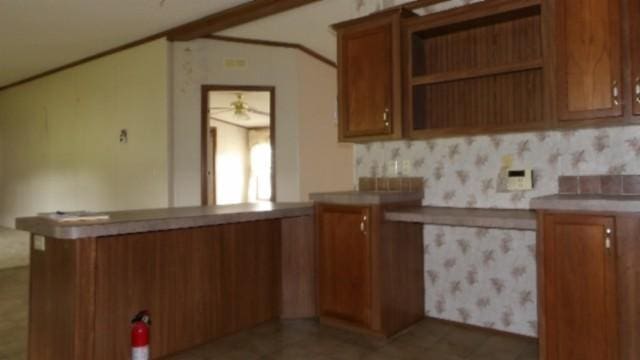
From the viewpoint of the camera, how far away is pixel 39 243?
7.63 feet

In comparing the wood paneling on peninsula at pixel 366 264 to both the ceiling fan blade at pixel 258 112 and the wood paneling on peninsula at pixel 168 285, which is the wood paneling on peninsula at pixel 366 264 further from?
the ceiling fan blade at pixel 258 112

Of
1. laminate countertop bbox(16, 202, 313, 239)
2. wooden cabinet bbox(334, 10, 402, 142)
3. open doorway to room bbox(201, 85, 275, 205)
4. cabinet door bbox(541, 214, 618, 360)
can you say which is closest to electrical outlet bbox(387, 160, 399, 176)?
wooden cabinet bbox(334, 10, 402, 142)

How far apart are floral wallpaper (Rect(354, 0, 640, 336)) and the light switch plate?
7.62 feet

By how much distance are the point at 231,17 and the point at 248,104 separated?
3.66 m

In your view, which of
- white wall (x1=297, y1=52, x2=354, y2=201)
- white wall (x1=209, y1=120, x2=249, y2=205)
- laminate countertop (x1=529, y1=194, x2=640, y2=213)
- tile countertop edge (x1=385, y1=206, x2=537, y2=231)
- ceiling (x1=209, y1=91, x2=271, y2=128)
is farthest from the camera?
white wall (x1=209, y1=120, x2=249, y2=205)

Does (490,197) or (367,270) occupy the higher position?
(490,197)

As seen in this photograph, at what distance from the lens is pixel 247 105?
26.9ft

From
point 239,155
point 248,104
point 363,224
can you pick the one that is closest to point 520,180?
point 363,224

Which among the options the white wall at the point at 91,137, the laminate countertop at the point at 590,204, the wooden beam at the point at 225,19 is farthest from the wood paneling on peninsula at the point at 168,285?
the white wall at the point at 91,137

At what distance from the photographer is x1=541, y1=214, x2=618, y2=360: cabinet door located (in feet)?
6.80

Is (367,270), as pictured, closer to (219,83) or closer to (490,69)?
(490,69)

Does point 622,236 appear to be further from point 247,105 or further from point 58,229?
point 247,105

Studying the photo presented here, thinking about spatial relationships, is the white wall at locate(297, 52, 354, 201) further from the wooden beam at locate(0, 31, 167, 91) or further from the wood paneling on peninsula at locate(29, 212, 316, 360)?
the wood paneling on peninsula at locate(29, 212, 316, 360)

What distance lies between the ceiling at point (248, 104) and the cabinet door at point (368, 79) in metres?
2.95
